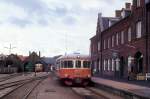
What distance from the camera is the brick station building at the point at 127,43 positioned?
148 feet

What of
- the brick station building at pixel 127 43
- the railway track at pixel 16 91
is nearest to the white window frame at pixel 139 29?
the brick station building at pixel 127 43

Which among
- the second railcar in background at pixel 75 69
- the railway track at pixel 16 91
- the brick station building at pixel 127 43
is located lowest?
the railway track at pixel 16 91

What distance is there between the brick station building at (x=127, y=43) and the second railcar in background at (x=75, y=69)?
8.78 meters

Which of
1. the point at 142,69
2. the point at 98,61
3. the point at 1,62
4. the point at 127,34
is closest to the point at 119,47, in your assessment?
the point at 127,34

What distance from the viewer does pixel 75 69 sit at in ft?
122

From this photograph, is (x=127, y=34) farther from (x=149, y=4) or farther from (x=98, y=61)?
(x=98, y=61)

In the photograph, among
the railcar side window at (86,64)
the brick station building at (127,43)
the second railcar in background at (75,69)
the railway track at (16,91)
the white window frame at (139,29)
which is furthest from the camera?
the white window frame at (139,29)

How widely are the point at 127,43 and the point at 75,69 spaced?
671 inches

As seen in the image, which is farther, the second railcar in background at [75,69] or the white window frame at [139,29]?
the white window frame at [139,29]

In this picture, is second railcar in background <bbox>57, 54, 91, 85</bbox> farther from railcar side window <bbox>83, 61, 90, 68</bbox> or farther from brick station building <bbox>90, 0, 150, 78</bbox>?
brick station building <bbox>90, 0, 150, 78</bbox>

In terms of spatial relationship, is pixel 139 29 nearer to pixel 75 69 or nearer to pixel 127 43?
pixel 127 43

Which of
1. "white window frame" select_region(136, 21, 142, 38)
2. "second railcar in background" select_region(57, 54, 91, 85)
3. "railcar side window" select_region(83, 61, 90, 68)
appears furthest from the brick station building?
"second railcar in background" select_region(57, 54, 91, 85)

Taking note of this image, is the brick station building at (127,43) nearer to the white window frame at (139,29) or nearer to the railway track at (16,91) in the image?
the white window frame at (139,29)

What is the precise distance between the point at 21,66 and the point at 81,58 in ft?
291
